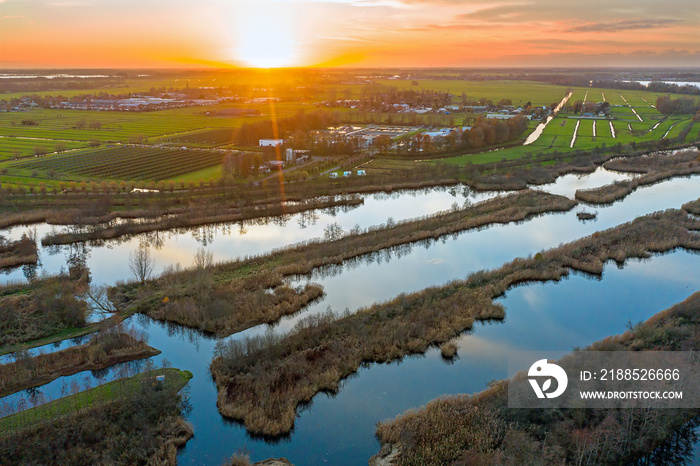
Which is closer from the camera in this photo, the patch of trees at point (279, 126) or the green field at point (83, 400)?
the green field at point (83, 400)

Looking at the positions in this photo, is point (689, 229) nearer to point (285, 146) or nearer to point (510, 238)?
point (510, 238)

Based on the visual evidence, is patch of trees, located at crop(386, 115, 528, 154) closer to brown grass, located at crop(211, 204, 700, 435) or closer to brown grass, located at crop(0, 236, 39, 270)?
brown grass, located at crop(211, 204, 700, 435)

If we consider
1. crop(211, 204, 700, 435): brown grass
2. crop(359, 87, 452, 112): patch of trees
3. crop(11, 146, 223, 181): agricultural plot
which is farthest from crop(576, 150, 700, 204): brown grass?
crop(359, 87, 452, 112): patch of trees

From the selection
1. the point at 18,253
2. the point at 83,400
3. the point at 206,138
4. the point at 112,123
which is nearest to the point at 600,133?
the point at 206,138

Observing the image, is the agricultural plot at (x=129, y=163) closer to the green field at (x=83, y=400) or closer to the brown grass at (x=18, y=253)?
the brown grass at (x=18, y=253)

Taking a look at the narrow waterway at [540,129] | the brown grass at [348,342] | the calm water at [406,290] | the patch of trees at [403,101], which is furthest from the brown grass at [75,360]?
the patch of trees at [403,101]

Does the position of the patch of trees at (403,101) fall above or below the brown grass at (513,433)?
above
